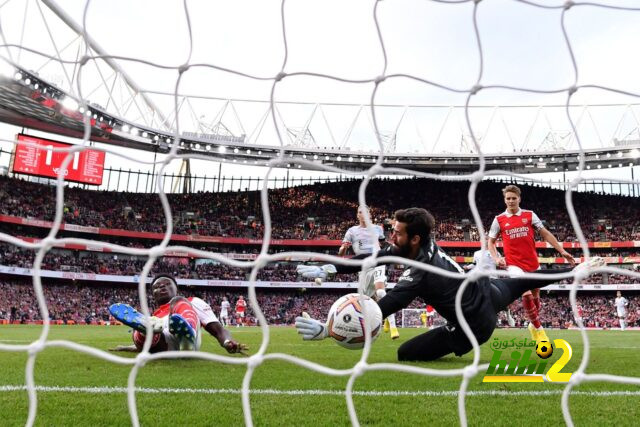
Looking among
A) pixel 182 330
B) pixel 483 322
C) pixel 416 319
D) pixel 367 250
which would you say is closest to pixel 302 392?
pixel 182 330

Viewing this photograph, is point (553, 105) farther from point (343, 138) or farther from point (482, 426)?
point (482, 426)

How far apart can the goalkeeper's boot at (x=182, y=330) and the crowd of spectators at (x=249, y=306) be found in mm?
22934

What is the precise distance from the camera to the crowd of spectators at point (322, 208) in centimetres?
3584

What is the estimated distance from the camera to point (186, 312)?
16.3 feet

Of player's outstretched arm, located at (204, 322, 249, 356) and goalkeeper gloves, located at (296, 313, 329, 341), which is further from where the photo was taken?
player's outstretched arm, located at (204, 322, 249, 356)

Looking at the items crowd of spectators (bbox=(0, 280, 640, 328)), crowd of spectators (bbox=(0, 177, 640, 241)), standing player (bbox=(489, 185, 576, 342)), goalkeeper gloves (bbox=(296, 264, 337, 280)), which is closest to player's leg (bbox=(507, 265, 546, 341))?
standing player (bbox=(489, 185, 576, 342))

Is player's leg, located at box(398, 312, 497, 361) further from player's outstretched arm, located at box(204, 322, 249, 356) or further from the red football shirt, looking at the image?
the red football shirt

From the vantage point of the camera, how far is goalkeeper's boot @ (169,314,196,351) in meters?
4.58

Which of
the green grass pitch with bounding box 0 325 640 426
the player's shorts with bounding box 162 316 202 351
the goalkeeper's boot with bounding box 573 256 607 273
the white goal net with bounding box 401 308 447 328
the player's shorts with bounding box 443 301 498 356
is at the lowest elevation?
the white goal net with bounding box 401 308 447 328

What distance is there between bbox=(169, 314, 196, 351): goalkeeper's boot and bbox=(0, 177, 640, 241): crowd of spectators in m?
32.0

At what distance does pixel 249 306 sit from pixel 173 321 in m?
28.5

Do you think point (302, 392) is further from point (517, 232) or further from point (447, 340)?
point (517, 232)

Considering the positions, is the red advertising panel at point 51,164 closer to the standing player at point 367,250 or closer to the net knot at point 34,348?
the standing player at point 367,250

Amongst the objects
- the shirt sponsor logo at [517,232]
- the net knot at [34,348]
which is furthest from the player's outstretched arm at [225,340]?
the shirt sponsor logo at [517,232]
